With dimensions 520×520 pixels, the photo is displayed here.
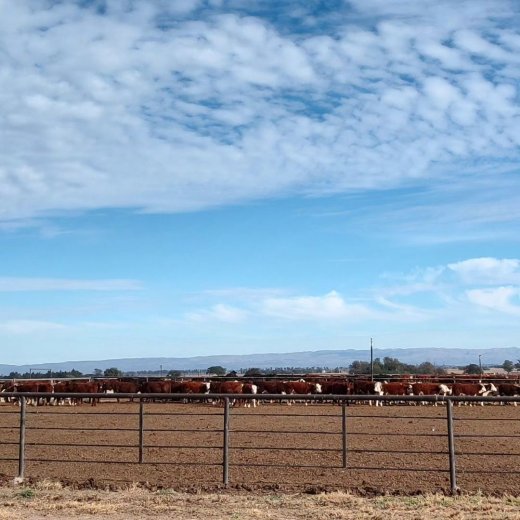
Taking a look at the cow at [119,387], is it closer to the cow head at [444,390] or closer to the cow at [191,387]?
the cow at [191,387]

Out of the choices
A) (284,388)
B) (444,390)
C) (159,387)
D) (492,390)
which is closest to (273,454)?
(284,388)

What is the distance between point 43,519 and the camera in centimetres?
903

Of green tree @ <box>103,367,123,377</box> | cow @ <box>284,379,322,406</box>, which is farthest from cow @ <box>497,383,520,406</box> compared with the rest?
green tree @ <box>103,367,123,377</box>

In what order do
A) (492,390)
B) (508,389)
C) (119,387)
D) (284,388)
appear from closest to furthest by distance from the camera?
(284,388)
(492,390)
(508,389)
(119,387)

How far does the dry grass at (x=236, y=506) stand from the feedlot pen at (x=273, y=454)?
614 millimetres

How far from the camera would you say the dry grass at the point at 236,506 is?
30.3 ft

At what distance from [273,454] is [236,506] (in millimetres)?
5409

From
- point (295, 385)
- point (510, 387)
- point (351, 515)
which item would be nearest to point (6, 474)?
point (351, 515)

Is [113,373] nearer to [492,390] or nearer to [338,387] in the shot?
[338,387]

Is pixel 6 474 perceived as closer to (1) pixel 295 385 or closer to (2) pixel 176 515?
(2) pixel 176 515

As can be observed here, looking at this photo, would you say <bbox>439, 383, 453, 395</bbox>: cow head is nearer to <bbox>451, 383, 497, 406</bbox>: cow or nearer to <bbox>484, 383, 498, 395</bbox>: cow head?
<bbox>451, 383, 497, 406</bbox>: cow

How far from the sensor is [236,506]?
9.80 m

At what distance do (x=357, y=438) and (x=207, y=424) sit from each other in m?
5.27

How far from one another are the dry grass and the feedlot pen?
61cm
